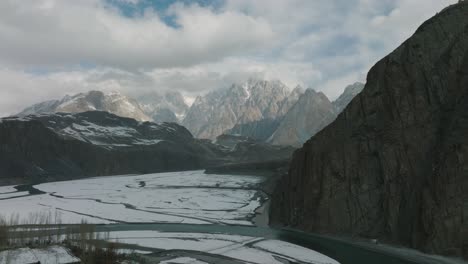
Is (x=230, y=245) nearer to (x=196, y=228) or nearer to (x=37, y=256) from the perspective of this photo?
(x=196, y=228)

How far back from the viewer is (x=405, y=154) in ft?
189

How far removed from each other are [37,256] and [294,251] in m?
27.6

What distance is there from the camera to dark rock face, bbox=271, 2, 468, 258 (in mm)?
48469

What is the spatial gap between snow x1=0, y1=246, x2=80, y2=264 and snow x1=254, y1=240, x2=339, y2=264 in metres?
23.2

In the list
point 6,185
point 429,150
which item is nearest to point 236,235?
point 429,150

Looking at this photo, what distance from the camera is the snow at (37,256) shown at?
32872 mm

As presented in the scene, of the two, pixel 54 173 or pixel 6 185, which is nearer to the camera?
pixel 6 185

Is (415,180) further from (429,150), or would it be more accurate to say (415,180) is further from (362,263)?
(362,263)

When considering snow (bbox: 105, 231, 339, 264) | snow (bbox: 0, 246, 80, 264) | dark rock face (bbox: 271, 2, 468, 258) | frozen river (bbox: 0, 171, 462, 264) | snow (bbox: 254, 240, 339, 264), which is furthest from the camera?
dark rock face (bbox: 271, 2, 468, 258)

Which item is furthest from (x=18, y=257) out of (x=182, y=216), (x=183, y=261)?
(x=182, y=216)

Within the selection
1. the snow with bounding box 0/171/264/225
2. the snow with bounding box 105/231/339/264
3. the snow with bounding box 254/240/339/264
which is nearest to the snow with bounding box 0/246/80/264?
the snow with bounding box 105/231/339/264

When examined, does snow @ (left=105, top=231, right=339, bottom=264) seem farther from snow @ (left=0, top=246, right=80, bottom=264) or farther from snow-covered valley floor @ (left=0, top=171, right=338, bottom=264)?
snow @ (left=0, top=246, right=80, bottom=264)

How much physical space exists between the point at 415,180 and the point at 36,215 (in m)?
58.4

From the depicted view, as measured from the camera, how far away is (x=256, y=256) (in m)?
47.6
